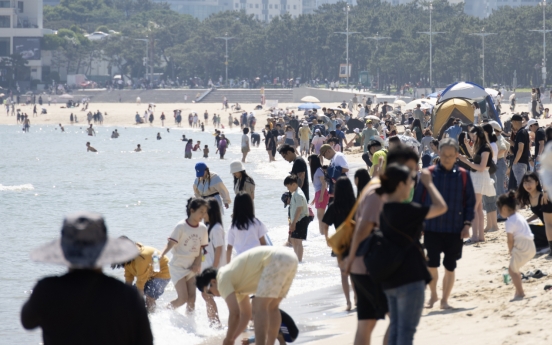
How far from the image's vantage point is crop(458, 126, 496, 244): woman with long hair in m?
10.0

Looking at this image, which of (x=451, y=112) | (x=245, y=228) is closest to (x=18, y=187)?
(x=451, y=112)

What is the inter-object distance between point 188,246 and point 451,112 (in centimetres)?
1581

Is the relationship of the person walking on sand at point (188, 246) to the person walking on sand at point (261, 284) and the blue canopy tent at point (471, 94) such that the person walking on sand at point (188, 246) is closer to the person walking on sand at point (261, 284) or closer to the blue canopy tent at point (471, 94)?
the person walking on sand at point (261, 284)

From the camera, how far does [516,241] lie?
24.5ft

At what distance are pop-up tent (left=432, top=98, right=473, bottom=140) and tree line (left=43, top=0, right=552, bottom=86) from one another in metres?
59.1

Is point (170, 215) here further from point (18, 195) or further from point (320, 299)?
point (320, 299)

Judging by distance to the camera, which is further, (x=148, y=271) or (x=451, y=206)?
(x=148, y=271)

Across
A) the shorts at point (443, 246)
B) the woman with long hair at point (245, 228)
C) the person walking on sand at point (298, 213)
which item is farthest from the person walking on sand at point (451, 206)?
the person walking on sand at point (298, 213)

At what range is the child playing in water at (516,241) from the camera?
738cm

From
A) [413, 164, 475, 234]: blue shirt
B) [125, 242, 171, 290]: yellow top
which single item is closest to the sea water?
[125, 242, 171, 290]: yellow top

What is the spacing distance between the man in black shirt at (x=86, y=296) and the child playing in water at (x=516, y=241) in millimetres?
4511

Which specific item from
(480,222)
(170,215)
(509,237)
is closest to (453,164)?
(509,237)

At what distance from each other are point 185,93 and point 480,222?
87643 millimetres

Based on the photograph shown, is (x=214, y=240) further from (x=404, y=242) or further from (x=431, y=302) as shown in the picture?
(x=404, y=242)
